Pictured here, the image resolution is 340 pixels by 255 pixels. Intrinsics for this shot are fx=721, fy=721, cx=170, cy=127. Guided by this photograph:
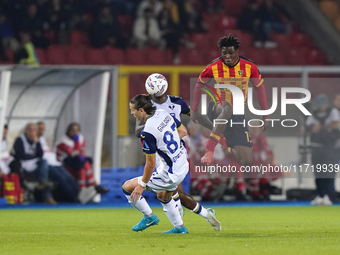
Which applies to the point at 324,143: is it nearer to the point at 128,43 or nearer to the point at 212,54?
the point at 212,54

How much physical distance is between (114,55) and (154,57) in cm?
108

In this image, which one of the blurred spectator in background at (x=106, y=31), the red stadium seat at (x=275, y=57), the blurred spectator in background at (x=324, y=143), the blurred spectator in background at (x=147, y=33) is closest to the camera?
the blurred spectator in background at (x=324, y=143)

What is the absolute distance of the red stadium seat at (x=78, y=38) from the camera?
20.2m

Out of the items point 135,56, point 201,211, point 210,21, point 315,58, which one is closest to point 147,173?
point 201,211

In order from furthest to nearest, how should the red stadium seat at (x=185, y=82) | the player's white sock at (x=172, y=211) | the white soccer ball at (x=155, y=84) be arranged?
the red stadium seat at (x=185, y=82) < the white soccer ball at (x=155, y=84) < the player's white sock at (x=172, y=211)

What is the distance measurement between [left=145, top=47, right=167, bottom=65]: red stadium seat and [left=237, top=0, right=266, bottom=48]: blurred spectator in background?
306cm

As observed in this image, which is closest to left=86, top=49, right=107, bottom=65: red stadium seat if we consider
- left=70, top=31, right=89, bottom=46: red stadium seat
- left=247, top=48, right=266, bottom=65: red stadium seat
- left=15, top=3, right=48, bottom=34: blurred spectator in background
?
left=70, top=31, right=89, bottom=46: red stadium seat

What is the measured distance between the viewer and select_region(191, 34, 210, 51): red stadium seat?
20.6 m

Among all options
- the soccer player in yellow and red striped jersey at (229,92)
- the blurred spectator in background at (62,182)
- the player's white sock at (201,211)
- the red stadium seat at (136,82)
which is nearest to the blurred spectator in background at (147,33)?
the red stadium seat at (136,82)

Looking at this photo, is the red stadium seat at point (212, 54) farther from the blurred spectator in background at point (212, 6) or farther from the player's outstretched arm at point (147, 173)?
the player's outstretched arm at point (147, 173)

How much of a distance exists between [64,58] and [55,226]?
10193 mm

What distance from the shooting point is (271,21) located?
21.5 metres

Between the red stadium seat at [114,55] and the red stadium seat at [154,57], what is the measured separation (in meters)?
0.66

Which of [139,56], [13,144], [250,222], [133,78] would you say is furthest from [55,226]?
[139,56]
